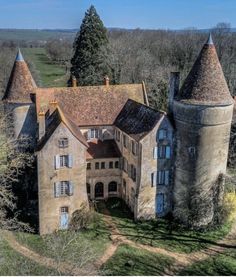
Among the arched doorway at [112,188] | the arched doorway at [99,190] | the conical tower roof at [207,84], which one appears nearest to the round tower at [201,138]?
the conical tower roof at [207,84]

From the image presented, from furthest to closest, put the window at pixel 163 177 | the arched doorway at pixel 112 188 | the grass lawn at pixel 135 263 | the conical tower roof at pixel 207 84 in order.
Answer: the arched doorway at pixel 112 188, the window at pixel 163 177, the conical tower roof at pixel 207 84, the grass lawn at pixel 135 263

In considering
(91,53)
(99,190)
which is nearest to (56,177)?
(99,190)

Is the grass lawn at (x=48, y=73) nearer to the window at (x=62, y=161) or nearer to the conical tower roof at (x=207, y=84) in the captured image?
the window at (x=62, y=161)

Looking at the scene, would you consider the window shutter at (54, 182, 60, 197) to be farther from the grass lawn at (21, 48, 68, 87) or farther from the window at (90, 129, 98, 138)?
the grass lawn at (21, 48, 68, 87)

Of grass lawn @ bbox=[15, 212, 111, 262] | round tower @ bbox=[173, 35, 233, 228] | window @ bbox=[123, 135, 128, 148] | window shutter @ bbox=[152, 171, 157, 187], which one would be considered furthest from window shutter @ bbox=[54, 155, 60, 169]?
round tower @ bbox=[173, 35, 233, 228]

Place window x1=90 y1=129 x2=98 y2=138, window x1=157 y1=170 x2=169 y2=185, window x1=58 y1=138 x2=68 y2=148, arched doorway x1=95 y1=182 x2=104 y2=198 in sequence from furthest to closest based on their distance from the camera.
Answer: window x1=90 y1=129 x2=98 y2=138
arched doorway x1=95 y1=182 x2=104 y2=198
window x1=157 y1=170 x2=169 y2=185
window x1=58 y1=138 x2=68 y2=148

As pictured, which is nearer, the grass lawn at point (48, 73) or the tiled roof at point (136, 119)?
the tiled roof at point (136, 119)

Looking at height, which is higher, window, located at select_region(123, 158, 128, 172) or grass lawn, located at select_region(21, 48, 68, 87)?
grass lawn, located at select_region(21, 48, 68, 87)
